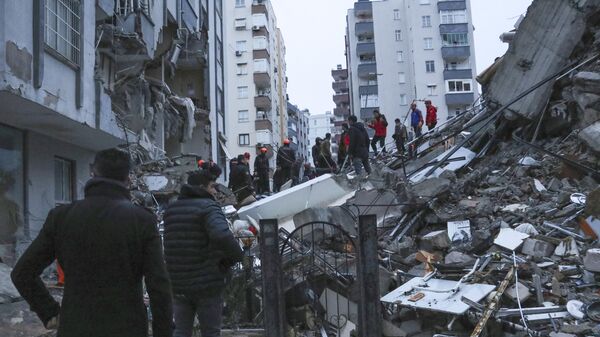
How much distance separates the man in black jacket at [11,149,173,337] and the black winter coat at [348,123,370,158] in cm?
1007

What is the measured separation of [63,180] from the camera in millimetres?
11523

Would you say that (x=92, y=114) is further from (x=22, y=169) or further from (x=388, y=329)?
(x=388, y=329)

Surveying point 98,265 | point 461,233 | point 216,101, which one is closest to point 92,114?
point 461,233

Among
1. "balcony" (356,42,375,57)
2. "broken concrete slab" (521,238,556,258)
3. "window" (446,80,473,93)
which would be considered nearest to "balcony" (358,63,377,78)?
"balcony" (356,42,375,57)

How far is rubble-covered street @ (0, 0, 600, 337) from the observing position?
576 centimetres

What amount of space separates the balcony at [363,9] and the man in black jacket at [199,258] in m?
58.8

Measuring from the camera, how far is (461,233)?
864 centimetres

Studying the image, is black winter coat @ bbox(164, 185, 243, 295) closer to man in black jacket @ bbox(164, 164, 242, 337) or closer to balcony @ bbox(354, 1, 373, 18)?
man in black jacket @ bbox(164, 164, 242, 337)

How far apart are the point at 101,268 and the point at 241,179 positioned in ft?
34.5

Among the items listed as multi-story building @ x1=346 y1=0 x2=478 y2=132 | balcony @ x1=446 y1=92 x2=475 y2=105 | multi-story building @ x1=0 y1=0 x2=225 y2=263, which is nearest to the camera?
multi-story building @ x1=0 y1=0 x2=225 y2=263

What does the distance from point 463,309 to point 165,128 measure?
15.0 meters

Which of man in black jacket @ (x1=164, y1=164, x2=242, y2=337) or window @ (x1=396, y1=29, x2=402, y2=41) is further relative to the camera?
window @ (x1=396, y1=29, x2=402, y2=41)

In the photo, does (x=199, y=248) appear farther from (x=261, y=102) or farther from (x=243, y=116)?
(x=243, y=116)

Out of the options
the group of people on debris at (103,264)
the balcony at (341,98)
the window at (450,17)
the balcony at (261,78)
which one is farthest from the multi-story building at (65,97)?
the balcony at (341,98)
